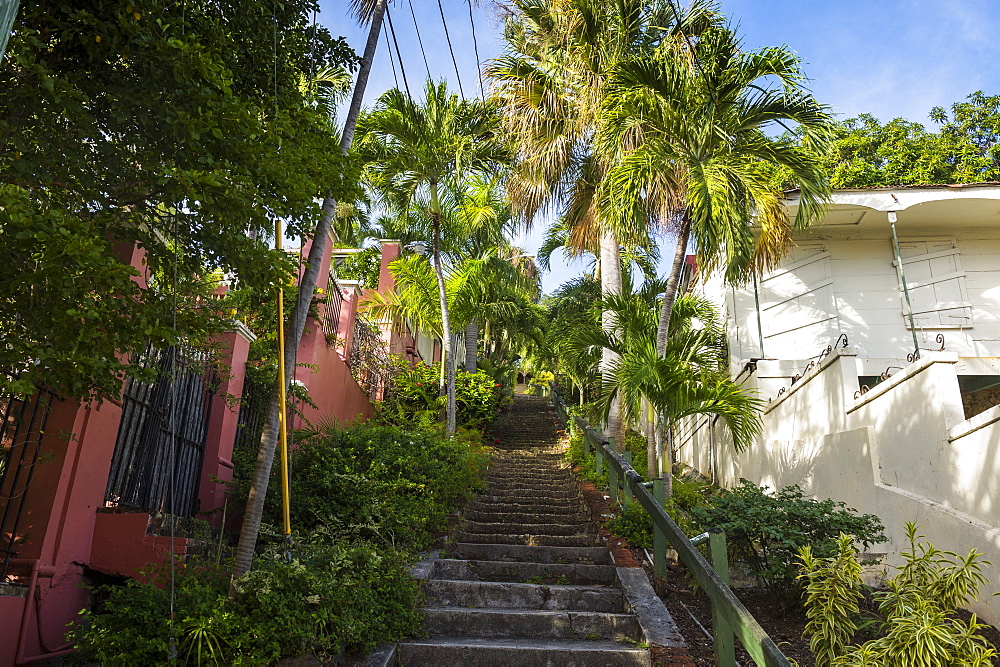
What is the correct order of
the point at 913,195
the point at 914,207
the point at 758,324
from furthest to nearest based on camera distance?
the point at 758,324, the point at 914,207, the point at 913,195

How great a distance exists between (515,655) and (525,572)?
1.81m

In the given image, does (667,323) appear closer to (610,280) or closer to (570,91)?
(610,280)

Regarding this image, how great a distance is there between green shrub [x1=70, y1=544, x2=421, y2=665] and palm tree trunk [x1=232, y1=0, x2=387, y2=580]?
0.70ft

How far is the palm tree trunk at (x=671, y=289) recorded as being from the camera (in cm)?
915

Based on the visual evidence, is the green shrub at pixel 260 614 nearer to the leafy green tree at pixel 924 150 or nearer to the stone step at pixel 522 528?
the stone step at pixel 522 528

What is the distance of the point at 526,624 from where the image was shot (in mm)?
5148

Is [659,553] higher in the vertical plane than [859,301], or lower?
lower

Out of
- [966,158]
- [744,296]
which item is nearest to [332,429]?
[744,296]

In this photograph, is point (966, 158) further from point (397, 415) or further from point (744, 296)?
point (397, 415)

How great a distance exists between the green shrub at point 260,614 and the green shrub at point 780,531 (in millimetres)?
2588

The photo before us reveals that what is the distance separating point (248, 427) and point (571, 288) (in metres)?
17.3

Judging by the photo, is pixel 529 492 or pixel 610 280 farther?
pixel 610 280

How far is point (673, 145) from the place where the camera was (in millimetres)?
8867

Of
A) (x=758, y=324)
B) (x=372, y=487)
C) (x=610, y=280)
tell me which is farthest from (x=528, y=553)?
(x=758, y=324)
